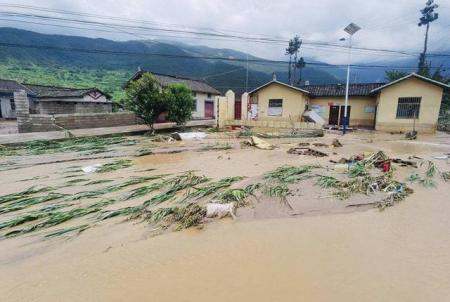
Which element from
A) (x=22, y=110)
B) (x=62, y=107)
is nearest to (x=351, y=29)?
(x=22, y=110)

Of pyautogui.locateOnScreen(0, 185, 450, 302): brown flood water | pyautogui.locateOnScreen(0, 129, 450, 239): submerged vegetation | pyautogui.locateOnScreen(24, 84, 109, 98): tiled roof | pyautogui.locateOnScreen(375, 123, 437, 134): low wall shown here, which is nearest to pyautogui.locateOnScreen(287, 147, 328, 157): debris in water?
pyautogui.locateOnScreen(0, 129, 450, 239): submerged vegetation

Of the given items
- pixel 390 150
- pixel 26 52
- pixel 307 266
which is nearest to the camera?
pixel 307 266

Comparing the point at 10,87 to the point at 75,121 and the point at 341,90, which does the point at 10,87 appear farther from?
the point at 341,90

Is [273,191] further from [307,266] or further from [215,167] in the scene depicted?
[215,167]

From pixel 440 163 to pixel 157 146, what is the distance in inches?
443

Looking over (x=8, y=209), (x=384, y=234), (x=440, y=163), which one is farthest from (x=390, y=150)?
(x=8, y=209)

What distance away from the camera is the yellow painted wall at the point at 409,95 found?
1912cm

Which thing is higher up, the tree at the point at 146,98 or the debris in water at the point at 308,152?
the tree at the point at 146,98

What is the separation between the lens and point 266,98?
2533 centimetres

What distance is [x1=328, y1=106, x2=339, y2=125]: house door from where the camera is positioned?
24000 mm

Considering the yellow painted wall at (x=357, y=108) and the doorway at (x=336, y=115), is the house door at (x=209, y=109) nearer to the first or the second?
the yellow painted wall at (x=357, y=108)

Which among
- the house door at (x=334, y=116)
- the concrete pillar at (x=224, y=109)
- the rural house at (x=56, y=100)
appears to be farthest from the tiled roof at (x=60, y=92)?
the house door at (x=334, y=116)

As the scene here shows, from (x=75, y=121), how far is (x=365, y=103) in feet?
74.5

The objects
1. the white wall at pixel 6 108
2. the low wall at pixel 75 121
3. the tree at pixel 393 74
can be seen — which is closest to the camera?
the low wall at pixel 75 121
